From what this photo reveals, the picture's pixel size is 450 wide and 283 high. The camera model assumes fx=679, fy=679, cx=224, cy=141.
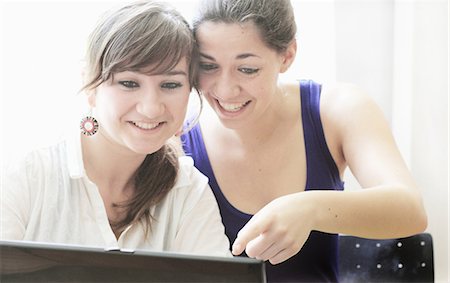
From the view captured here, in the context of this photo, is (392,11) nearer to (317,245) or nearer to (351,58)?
(351,58)

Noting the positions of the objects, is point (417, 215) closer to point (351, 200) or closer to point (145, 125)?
point (351, 200)

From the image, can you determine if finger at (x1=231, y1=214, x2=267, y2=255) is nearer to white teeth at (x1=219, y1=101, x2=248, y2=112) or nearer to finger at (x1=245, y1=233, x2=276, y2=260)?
finger at (x1=245, y1=233, x2=276, y2=260)

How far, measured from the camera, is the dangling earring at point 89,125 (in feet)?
4.01

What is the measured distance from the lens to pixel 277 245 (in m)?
0.93

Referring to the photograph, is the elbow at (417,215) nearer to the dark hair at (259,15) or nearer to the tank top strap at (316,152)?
the tank top strap at (316,152)

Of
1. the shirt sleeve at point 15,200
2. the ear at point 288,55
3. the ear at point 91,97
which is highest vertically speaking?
the ear at point 288,55

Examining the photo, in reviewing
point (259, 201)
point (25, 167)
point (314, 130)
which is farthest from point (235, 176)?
point (25, 167)

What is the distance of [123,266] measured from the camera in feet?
2.22

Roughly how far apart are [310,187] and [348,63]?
0.62m

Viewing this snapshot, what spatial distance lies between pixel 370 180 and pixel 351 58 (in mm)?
721

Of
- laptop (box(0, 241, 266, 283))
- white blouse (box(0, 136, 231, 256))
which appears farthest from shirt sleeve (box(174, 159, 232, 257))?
laptop (box(0, 241, 266, 283))

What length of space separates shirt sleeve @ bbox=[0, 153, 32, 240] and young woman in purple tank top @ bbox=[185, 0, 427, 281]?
363 mm

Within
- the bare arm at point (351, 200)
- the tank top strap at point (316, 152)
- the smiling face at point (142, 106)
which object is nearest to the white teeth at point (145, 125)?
the smiling face at point (142, 106)

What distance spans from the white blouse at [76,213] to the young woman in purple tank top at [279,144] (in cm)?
12
